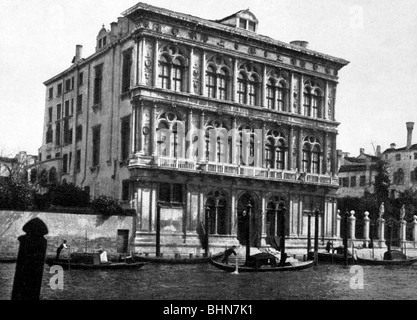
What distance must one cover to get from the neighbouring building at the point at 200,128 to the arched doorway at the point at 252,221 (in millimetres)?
53

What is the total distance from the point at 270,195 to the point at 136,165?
28.3 feet

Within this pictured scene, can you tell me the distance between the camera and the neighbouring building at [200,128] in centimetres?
3322

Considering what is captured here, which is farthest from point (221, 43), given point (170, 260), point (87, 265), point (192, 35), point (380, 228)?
point (87, 265)

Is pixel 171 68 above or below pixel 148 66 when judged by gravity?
above

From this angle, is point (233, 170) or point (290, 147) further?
point (290, 147)

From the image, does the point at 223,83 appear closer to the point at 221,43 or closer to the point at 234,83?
the point at 234,83

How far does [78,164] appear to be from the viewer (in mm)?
38688

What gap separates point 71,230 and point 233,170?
31.6 ft

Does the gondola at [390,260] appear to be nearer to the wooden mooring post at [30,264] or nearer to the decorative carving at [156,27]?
the decorative carving at [156,27]

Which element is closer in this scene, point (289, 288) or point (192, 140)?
point (289, 288)

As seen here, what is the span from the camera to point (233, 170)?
117 ft

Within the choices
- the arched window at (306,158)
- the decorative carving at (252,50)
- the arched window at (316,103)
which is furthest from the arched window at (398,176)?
the decorative carving at (252,50)

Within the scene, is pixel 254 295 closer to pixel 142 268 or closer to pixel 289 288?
pixel 289 288
